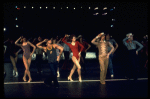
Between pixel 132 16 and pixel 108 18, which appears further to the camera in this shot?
pixel 108 18

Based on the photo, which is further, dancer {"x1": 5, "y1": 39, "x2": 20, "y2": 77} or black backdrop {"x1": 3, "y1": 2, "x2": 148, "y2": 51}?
black backdrop {"x1": 3, "y1": 2, "x2": 148, "y2": 51}

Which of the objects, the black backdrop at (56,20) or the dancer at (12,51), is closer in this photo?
the dancer at (12,51)

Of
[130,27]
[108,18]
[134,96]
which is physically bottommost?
[134,96]

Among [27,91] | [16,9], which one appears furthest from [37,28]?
[27,91]

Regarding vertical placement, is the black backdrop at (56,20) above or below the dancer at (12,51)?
above

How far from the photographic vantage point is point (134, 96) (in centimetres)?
687

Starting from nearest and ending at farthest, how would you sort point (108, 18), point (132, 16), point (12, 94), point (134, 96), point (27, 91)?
point (134, 96)
point (12, 94)
point (27, 91)
point (132, 16)
point (108, 18)

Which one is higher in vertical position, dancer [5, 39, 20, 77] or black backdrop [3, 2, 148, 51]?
black backdrop [3, 2, 148, 51]

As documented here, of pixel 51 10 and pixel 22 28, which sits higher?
pixel 51 10

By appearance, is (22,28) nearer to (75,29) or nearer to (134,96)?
(75,29)

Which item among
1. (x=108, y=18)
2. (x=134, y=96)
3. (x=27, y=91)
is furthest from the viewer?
(x=108, y=18)

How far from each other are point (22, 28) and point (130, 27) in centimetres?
1280

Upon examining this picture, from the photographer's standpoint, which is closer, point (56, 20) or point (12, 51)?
point (12, 51)

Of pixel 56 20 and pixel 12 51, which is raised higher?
A: pixel 56 20
